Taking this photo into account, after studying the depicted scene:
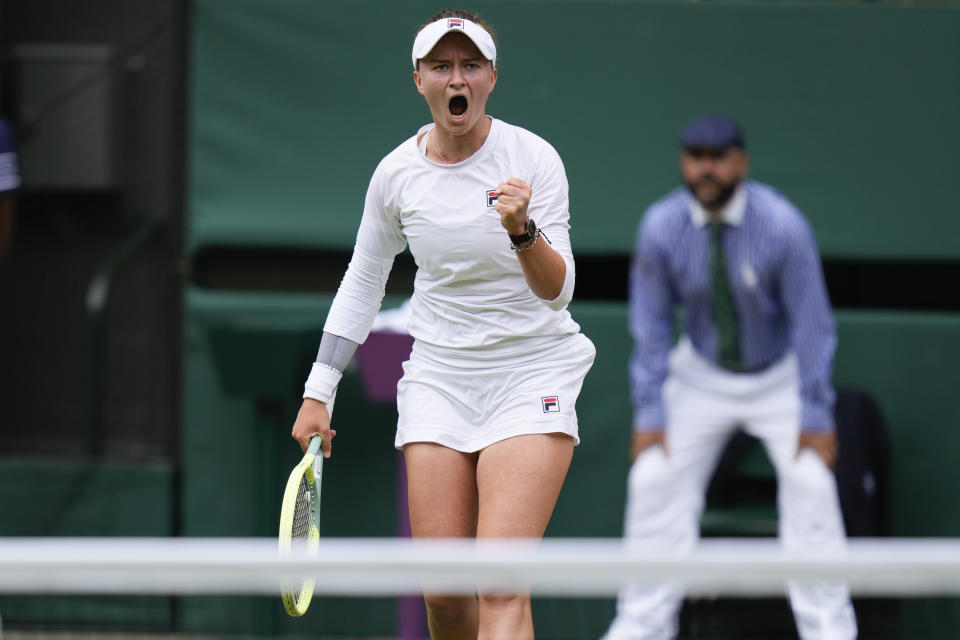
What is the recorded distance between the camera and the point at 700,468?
5926 millimetres

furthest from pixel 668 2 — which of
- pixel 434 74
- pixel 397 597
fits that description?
pixel 434 74

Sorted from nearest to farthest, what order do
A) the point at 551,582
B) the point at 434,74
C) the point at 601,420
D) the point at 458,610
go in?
the point at 551,582 → the point at 434,74 → the point at 458,610 → the point at 601,420

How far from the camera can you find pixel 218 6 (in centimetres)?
668

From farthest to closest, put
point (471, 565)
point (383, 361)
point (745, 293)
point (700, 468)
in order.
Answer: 1. point (383, 361)
2. point (700, 468)
3. point (745, 293)
4. point (471, 565)

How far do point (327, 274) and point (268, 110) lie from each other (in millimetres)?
783

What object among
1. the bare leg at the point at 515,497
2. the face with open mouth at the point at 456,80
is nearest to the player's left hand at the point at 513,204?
the face with open mouth at the point at 456,80

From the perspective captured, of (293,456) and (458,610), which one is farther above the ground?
(458,610)

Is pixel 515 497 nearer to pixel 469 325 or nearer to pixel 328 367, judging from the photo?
pixel 469 325

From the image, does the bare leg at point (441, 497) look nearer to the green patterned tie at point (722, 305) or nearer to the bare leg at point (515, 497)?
the bare leg at point (515, 497)

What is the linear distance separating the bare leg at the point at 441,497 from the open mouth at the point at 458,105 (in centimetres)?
85

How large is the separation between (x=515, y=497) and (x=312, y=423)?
57 centimetres

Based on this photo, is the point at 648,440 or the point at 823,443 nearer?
the point at 823,443

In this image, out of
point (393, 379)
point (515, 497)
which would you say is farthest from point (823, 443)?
point (515, 497)

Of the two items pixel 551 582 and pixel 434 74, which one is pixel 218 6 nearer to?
pixel 434 74
